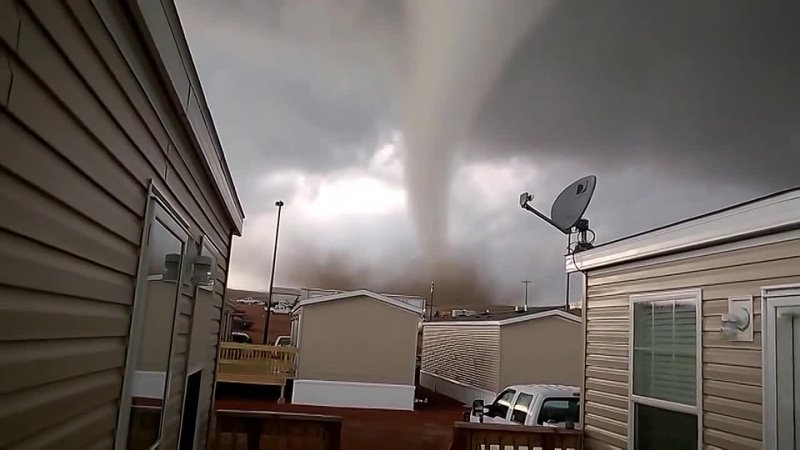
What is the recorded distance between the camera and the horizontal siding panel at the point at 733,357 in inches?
175

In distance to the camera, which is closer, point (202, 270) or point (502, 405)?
point (202, 270)

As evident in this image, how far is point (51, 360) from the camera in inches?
77.0

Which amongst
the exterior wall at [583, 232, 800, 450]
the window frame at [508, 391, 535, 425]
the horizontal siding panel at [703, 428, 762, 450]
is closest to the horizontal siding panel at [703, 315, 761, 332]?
the exterior wall at [583, 232, 800, 450]

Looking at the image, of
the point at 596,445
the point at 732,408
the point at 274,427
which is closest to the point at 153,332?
the point at 274,427

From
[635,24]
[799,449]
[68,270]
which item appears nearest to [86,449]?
[68,270]

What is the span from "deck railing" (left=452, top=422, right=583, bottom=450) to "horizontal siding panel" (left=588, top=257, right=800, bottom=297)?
1.39 metres

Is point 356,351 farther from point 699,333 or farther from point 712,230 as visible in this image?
point 712,230

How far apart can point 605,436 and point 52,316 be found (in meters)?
5.47

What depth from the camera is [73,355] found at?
2.14 meters

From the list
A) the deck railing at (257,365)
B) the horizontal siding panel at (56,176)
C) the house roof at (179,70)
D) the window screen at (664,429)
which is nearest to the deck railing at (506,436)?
the window screen at (664,429)

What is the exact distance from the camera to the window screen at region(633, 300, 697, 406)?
520 centimetres

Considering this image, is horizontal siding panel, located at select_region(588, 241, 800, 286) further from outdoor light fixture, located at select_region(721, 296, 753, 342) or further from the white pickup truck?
the white pickup truck

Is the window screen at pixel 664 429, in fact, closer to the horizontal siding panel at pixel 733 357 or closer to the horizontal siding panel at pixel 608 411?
the horizontal siding panel at pixel 608 411

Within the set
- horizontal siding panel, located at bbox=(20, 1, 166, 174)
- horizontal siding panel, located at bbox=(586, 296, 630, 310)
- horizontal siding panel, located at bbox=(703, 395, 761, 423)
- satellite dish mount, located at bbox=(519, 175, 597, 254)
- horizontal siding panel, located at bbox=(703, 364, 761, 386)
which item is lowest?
horizontal siding panel, located at bbox=(703, 395, 761, 423)
